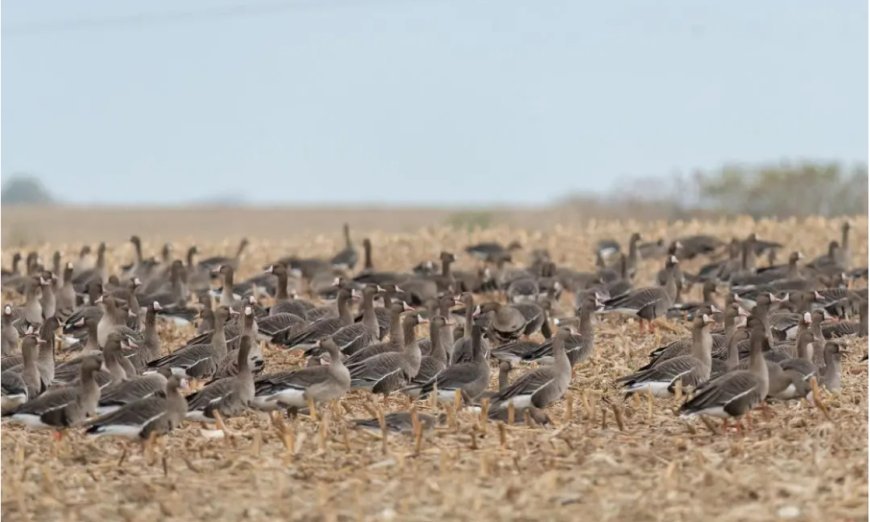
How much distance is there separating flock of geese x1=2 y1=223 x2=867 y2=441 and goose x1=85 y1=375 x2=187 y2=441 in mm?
18

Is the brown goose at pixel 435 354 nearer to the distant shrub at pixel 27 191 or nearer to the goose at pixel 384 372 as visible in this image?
the goose at pixel 384 372

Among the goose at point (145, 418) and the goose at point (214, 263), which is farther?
the goose at point (214, 263)

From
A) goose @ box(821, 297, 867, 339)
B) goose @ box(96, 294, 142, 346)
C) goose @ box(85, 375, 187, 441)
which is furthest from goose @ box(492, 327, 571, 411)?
goose @ box(96, 294, 142, 346)

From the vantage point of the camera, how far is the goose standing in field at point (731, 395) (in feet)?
49.2

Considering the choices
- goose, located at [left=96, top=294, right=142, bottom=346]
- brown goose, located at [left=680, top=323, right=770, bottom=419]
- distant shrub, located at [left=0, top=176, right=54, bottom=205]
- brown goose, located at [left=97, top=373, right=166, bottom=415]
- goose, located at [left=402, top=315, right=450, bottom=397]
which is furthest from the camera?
distant shrub, located at [left=0, top=176, right=54, bottom=205]

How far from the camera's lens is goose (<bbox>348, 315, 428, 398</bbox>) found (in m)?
17.5

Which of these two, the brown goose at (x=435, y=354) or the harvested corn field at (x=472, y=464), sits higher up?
the brown goose at (x=435, y=354)

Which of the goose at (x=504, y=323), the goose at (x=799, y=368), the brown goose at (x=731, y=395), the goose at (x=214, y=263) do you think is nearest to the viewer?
the brown goose at (x=731, y=395)

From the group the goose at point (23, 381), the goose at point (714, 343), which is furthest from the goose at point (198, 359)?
the goose at point (714, 343)

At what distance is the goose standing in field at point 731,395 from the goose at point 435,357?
347 cm

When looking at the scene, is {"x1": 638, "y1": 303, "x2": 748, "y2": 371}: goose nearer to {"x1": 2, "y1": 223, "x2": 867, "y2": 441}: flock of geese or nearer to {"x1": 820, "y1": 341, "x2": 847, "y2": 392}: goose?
{"x1": 2, "y1": 223, "x2": 867, "y2": 441}: flock of geese

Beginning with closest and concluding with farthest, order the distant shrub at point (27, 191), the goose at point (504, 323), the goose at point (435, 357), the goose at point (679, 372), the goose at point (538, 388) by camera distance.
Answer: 1. the goose at point (538, 388)
2. the goose at point (679, 372)
3. the goose at point (435, 357)
4. the goose at point (504, 323)
5. the distant shrub at point (27, 191)

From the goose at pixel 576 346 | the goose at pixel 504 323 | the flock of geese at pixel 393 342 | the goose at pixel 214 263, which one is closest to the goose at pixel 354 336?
the flock of geese at pixel 393 342

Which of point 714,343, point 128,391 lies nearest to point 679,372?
point 714,343
